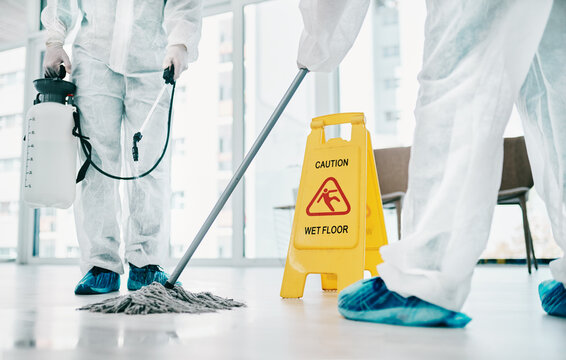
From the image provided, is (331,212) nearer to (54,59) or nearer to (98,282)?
(98,282)

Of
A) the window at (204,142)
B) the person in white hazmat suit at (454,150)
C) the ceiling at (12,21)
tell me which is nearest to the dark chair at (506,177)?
the window at (204,142)

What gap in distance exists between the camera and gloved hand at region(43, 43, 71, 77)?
5.42 feet

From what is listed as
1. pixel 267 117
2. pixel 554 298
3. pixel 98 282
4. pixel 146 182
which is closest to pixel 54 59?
pixel 146 182

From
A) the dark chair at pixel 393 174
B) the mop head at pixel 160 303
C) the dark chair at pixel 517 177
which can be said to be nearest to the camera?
the mop head at pixel 160 303

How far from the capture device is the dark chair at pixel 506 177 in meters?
2.73

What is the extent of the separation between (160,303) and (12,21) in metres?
5.14

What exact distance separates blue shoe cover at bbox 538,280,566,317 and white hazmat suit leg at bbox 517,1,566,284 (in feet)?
0.12

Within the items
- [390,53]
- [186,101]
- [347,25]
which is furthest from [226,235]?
[347,25]

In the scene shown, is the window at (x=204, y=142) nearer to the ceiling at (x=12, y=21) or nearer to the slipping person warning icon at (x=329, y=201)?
the ceiling at (x=12, y=21)

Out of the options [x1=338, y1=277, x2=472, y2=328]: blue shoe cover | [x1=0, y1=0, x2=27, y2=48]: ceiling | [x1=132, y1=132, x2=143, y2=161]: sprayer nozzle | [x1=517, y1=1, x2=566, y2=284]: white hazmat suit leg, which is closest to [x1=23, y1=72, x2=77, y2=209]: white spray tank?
[x1=132, y1=132, x2=143, y2=161]: sprayer nozzle

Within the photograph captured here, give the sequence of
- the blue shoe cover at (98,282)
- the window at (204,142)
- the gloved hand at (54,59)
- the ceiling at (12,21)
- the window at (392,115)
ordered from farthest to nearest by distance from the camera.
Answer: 1. the ceiling at (12,21)
2. the window at (204,142)
3. the window at (392,115)
4. the gloved hand at (54,59)
5. the blue shoe cover at (98,282)

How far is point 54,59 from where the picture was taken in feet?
5.44

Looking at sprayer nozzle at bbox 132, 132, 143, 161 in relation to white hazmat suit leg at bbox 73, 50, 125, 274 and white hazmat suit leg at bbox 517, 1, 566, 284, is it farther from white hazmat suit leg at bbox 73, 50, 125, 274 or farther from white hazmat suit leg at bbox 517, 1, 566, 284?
white hazmat suit leg at bbox 517, 1, 566, 284

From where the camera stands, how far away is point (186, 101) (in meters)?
4.34
